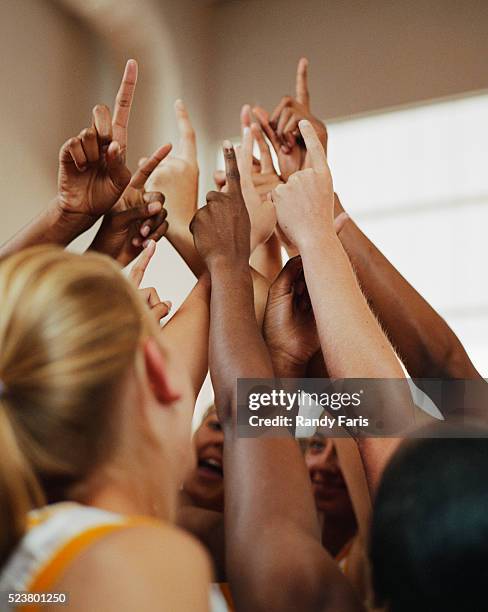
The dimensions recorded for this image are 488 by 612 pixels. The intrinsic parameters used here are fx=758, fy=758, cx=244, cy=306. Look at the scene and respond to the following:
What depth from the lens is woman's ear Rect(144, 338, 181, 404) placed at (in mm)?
505

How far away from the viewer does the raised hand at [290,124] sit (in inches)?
39.5

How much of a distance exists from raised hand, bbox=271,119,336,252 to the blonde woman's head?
306 mm

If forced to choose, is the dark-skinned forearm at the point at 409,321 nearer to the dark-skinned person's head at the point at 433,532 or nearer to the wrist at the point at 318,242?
the wrist at the point at 318,242

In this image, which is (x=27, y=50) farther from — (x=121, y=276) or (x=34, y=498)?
(x=34, y=498)

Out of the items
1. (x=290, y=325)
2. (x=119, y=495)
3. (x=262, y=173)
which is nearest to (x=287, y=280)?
(x=290, y=325)

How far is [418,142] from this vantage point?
985 mm

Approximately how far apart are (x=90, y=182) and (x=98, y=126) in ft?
0.24

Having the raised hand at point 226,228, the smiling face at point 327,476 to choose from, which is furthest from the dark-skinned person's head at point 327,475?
the raised hand at point 226,228

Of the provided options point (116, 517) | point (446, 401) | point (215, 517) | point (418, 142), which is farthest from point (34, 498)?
point (418, 142)

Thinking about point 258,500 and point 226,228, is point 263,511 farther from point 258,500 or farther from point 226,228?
point 226,228

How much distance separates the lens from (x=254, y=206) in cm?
92

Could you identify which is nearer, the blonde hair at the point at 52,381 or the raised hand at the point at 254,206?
the blonde hair at the point at 52,381

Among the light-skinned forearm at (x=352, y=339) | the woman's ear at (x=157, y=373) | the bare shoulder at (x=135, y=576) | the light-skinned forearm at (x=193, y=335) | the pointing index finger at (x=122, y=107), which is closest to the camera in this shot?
the bare shoulder at (x=135, y=576)

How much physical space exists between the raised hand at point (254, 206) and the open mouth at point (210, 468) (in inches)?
10.2
